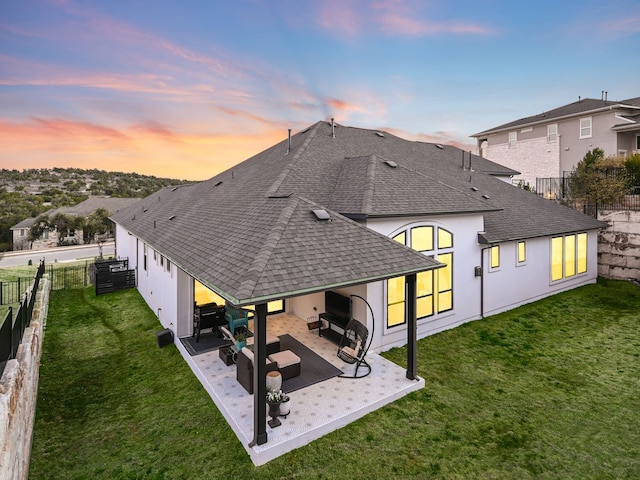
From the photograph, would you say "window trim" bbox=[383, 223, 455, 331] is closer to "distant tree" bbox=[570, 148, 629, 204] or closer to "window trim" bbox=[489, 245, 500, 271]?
"window trim" bbox=[489, 245, 500, 271]

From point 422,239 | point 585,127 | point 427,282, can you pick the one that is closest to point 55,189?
point 422,239

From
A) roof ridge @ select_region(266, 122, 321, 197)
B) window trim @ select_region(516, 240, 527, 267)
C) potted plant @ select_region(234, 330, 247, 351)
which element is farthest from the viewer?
window trim @ select_region(516, 240, 527, 267)

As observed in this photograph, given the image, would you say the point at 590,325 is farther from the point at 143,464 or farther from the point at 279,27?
the point at 279,27

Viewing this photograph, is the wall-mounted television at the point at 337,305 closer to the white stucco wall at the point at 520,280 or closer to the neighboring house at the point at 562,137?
the white stucco wall at the point at 520,280

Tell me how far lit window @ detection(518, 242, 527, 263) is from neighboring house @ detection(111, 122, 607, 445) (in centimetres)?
10

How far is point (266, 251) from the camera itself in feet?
21.4

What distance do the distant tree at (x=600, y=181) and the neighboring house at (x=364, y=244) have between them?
7.65ft

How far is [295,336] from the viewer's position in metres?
10.7

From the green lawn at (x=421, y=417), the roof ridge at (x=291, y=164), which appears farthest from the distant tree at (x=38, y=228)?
the roof ridge at (x=291, y=164)

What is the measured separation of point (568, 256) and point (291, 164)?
14.0 meters

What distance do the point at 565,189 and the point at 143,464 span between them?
958 inches

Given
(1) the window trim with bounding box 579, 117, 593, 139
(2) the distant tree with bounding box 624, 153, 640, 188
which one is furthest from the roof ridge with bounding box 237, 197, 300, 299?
(1) the window trim with bounding box 579, 117, 593, 139

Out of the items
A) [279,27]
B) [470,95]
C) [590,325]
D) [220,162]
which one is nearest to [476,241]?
[590,325]

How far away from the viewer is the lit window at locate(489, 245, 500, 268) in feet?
41.2
